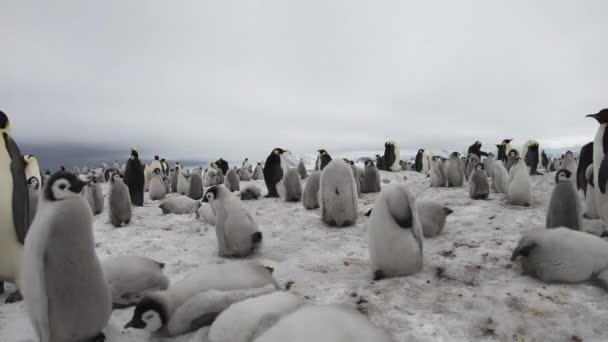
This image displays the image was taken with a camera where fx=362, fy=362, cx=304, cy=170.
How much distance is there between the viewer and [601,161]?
18.4 feet

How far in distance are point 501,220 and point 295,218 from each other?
147 inches

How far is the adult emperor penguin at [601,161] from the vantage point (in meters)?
5.35

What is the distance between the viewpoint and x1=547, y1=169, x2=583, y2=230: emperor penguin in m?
4.65

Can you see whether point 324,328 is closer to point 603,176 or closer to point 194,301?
point 194,301

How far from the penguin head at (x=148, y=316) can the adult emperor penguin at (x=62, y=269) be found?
25 centimetres

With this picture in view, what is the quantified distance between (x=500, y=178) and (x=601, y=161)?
421cm

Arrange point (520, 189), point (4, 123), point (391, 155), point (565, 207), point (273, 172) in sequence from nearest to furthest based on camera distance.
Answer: point (4, 123)
point (565, 207)
point (520, 189)
point (273, 172)
point (391, 155)

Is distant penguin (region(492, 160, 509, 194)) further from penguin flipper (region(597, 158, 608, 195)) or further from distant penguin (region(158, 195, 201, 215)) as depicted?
distant penguin (region(158, 195, 201, 215))

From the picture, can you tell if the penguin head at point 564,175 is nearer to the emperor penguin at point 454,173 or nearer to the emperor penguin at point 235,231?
the emperor penguin at point 235,231

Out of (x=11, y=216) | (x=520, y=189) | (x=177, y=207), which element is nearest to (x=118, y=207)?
(x=177, y=207)

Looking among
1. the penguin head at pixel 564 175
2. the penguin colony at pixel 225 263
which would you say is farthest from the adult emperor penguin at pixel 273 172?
the penguin head at pixel 564 175

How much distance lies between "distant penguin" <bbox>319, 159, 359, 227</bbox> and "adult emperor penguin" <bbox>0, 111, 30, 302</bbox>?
4257 mm

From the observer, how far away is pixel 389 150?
20.5 meters

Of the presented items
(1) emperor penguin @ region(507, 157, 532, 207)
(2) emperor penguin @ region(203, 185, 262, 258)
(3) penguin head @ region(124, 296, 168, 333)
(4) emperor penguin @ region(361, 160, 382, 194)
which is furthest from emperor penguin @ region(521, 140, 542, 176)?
(3) penguin head @ region(124, 296, 168, 333)
